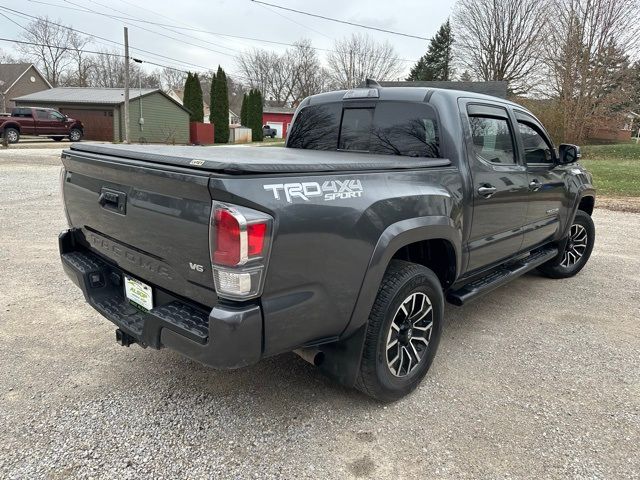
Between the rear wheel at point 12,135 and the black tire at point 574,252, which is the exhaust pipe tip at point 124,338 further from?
the rear wheel at point 12,135

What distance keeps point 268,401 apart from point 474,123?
8.09 feet

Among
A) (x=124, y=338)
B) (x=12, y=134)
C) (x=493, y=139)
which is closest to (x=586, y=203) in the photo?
(x=493, y=139)

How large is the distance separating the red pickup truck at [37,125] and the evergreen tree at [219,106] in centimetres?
1218

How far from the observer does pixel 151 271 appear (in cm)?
242

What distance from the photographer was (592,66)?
94.1 ft

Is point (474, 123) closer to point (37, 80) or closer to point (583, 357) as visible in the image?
point (583, 357)

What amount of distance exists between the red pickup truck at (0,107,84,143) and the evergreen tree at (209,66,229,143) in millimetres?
12184

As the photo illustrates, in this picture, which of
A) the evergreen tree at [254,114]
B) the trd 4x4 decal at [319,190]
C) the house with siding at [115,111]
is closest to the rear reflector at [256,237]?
the trd 4x4 decal at [319,190]

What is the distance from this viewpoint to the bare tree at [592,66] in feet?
93.7

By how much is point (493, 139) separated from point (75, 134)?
3037 cm

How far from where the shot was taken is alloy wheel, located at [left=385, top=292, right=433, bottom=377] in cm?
279

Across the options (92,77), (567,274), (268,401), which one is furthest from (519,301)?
(92,77)

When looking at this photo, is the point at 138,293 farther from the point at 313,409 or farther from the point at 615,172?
the point at 615,172

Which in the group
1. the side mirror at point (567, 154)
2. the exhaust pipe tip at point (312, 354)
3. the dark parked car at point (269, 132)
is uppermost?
the dark parked car at point (269, 132)
